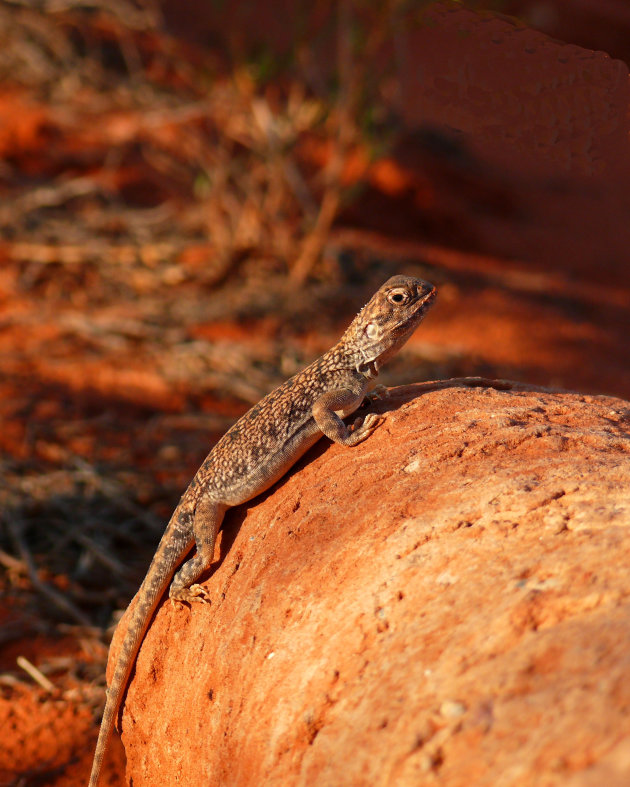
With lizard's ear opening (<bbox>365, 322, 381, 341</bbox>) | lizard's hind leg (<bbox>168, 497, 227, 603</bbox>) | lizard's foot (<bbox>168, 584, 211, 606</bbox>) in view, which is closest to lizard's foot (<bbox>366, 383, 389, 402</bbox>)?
lizard's ear opening (<bbox>365, 322, 381, 341</bbox>)

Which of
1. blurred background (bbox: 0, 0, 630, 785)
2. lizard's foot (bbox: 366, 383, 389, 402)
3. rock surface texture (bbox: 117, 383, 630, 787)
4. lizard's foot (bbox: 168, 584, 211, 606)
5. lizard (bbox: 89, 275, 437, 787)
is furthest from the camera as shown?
blurred background (bbox: 0, 0, 630, 785)

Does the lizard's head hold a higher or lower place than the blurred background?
higher

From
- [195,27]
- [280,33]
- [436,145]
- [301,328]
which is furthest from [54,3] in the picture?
[301,328]

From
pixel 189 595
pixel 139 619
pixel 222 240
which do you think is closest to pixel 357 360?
pixel 189 595

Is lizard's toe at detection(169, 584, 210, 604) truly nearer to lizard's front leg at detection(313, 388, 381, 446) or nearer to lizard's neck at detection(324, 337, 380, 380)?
lizard's front leg at detection(313, 388, 381, 446)

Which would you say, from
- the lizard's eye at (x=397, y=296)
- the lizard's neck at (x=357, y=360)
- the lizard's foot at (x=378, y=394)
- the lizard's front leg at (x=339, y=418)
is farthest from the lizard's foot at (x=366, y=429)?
the lizard's eye at (x=397, y=296)

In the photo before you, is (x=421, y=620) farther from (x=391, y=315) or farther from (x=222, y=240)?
(x=222, y=240)

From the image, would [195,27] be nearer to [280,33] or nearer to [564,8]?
[280,33]
